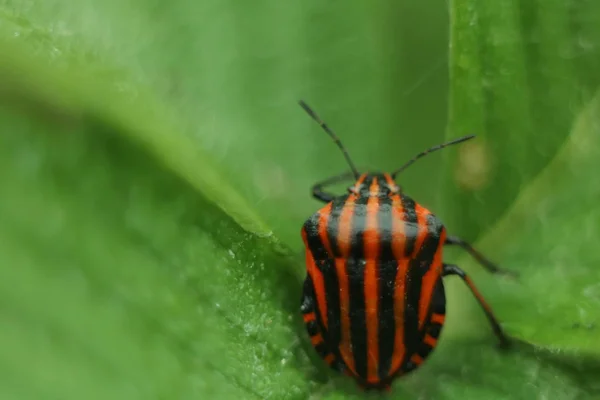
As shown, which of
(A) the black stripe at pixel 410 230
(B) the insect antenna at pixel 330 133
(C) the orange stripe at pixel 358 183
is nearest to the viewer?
(A) the black stripe at pixel 410 230

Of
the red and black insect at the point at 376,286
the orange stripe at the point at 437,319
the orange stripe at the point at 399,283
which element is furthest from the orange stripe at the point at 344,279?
the orange stripe at the point at 437,319

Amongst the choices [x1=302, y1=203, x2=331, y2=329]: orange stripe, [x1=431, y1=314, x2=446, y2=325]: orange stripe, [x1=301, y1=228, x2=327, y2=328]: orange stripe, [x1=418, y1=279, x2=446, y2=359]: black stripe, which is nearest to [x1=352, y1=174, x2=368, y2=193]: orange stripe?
[x1=302, y1=203, x2=331, y2=329]: orange stripe

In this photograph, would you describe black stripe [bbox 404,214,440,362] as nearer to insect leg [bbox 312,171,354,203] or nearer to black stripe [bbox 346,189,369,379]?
black stripe [bbox 346,189,369,379]

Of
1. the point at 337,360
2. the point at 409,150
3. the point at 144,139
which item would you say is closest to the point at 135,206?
the point at 144,139

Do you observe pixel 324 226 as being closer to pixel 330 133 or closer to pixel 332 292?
pixel 332 292

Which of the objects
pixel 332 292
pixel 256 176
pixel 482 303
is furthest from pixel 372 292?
pixel 256 176

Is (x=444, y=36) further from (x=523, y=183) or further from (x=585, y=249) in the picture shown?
(x=585, y=249)

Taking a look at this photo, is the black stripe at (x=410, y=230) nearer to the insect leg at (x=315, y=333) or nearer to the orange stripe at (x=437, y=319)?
the orange stripe at (x=437, y=319)

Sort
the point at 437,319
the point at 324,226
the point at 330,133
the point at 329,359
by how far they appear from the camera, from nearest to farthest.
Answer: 1. the point at 329,359
2. the point at 437,319
3. the point at 324,226
4. the point at 330,133
